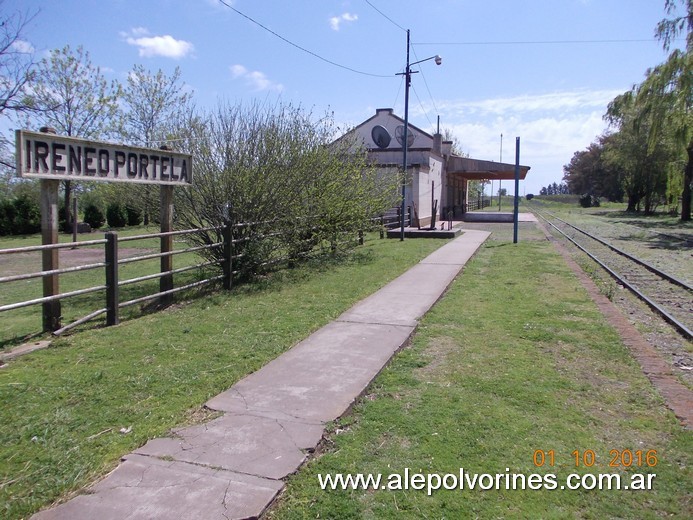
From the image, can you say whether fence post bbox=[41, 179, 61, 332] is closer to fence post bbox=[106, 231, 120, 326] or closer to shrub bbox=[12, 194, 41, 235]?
fence post bbox=[106, 231, 120, 326]

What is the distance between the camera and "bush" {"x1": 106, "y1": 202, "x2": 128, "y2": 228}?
34156mm

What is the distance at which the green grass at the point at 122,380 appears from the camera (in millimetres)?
3443

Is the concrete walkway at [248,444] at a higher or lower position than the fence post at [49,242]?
lower

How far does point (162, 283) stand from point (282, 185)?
3249 mm

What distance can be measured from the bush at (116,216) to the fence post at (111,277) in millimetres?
29027

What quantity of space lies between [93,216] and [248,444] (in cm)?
3356

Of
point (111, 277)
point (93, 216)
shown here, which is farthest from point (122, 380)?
point (93, 216)

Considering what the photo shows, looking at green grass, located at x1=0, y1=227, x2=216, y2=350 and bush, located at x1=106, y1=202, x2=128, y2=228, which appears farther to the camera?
bush, located at x1=106, y1=202, x2=128, y2=228

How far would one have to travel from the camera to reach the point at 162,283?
8.68 m

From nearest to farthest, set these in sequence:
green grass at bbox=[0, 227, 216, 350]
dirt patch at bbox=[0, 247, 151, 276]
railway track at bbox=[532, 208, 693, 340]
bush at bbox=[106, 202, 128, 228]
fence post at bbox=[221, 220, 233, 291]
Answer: green grass at bbox=[0, 227, 216, 350] → railway track at bbox=[532, 208, 693, 340] → fence post at bbox=[221, 220, 233, 291] → dirt patch at bbox=[0, 247, 151, 276] → bush at bbox=[106, 202, 128, 228]

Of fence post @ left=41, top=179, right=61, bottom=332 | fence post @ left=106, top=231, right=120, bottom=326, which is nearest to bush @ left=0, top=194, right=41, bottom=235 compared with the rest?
fence post @ left=106, top=231, right=120, bottom=326

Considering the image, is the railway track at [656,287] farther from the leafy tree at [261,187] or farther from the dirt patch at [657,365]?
the leafy tree at [261,187]

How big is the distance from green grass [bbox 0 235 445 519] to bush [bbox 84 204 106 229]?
2776 cm
